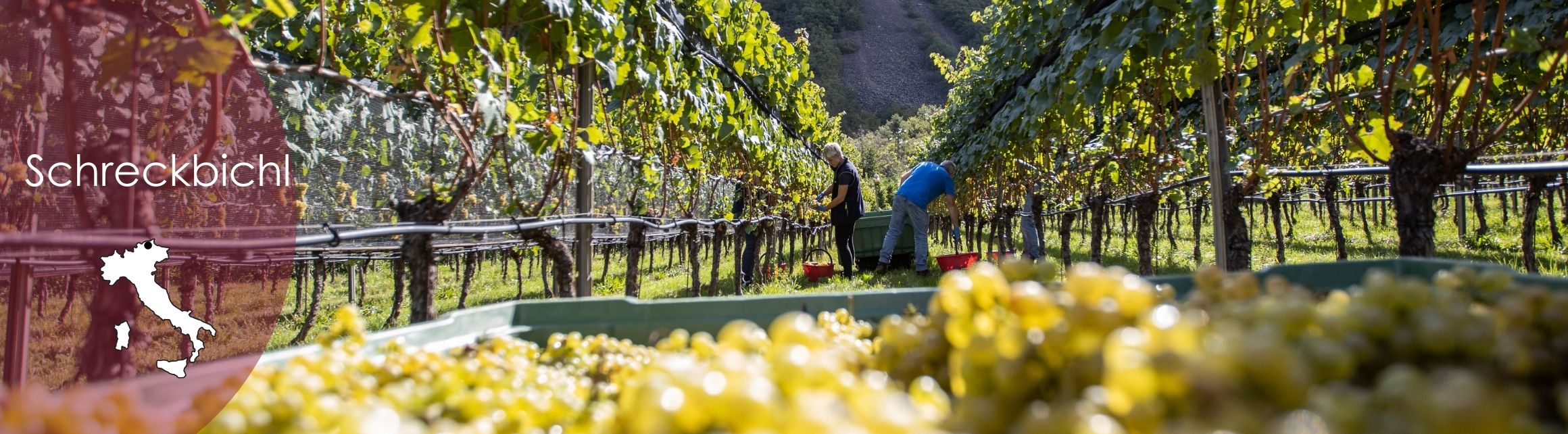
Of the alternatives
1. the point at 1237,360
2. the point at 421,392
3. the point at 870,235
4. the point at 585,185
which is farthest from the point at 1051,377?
the point at 870,235

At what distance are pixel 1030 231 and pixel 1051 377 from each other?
8609 mm

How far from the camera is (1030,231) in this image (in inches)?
342

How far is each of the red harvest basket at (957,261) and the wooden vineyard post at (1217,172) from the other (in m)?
4.02

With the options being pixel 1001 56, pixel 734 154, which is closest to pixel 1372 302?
pixel 1001 56

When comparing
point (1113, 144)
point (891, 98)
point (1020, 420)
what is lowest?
point (1020, 420)

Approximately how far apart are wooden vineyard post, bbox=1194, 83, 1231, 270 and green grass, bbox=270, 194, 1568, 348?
3.61 m

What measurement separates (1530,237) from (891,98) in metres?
69.6

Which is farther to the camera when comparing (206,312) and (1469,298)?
(206,312)

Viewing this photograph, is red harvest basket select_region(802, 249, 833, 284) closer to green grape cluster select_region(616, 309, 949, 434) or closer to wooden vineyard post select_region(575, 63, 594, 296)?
wooden vineyard post select_region(575, 63, 594, 296)

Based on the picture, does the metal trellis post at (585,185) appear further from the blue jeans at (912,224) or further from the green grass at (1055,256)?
the blue jeans at (912,224)

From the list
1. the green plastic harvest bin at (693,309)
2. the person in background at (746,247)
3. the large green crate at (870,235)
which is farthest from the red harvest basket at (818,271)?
the green plastic harvest bin at (693,309)

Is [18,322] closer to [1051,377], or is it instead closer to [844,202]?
[1051,377]

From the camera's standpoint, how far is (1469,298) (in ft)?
2.48

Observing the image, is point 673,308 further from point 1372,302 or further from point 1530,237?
point 1530,237
